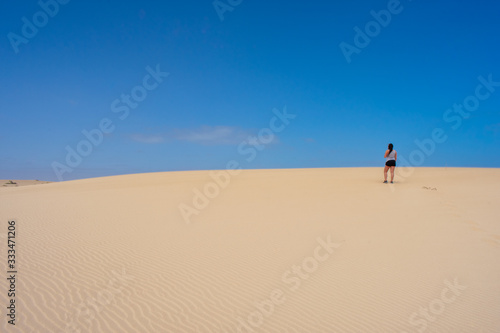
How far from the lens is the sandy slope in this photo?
12.4ft

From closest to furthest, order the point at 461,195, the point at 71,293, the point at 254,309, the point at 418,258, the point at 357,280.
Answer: the point at 254,309, the point at 71,293, the point at 357,280, the point at 418,258, the point at 461,195

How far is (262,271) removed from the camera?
524cm

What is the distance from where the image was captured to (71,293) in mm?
4355

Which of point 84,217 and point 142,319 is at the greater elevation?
point 84,217

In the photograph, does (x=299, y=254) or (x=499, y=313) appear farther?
(x=299, y=254)

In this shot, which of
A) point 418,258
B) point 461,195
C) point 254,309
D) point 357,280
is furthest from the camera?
point 461,195

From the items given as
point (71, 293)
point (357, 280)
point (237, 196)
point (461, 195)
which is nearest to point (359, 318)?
point (357, 280)

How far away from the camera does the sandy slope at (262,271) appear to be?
3785 millimetres

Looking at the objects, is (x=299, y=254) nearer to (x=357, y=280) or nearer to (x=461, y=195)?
(x=357, y=280)

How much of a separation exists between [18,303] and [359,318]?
15.9ft

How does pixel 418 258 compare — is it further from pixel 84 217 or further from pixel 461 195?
pixel 84 217

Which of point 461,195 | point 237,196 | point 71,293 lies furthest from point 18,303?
point 461,195

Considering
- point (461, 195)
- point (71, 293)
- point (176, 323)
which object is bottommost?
point (176, 323)

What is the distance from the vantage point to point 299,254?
6004 mm
